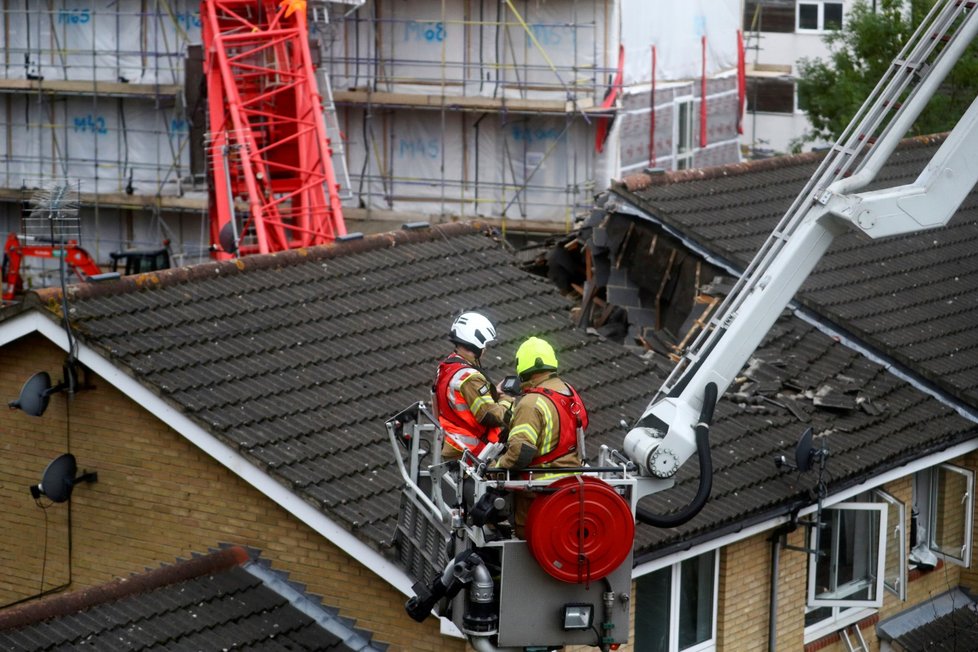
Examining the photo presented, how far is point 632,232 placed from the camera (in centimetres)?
1836

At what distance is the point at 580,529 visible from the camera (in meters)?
9.88

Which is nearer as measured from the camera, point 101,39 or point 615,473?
point 615,473

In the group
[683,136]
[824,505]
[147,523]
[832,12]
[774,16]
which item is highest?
[832,12]

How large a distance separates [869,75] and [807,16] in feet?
46.1

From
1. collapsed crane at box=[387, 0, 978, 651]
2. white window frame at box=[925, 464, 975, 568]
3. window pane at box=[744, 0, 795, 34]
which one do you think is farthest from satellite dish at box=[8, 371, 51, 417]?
window pane at box=[744, 0, 795, 34]

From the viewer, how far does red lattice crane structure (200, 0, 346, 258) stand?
29750mm

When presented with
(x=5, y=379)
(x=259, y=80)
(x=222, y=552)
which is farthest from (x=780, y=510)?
(x=259, y=80)

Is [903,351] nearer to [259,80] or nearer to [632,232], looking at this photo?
[632,232]

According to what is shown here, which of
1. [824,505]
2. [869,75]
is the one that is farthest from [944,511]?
[869,75]

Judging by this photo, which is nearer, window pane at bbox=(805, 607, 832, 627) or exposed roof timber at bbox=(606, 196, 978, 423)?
window pane at bbox=(805, 607, 832, 627)

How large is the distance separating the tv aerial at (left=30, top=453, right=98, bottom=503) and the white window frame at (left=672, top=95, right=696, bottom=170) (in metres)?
27.0

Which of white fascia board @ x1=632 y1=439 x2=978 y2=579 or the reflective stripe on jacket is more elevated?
the reflective stripe on jacket

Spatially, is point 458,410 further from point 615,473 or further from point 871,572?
point 871,572

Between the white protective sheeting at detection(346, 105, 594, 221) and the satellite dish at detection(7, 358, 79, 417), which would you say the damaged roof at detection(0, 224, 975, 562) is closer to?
the satellite dish at detection(7, 358, 79, 417)
